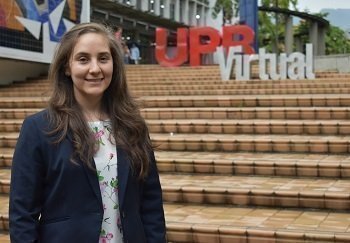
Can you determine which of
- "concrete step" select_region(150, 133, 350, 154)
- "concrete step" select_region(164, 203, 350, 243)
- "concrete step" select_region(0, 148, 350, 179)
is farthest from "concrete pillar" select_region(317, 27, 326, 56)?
"concrete step" select_region(164, 203, 350, 243)

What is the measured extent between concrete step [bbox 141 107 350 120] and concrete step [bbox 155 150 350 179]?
4.50 feet

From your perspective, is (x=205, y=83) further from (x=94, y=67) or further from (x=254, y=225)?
(x=94, y=67)

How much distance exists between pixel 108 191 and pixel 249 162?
365cm

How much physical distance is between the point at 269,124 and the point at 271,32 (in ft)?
81.7

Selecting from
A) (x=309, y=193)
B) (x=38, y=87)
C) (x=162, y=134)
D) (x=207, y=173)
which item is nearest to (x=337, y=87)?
(x=162, y=134)

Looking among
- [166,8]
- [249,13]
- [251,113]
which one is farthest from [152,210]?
[166,8]

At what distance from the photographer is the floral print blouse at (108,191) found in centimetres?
182

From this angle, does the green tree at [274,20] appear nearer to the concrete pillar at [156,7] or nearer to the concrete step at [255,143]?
the concrete pillar at [156,7]

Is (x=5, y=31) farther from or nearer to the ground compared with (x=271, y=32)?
nearer to the ground

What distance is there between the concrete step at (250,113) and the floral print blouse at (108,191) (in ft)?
18.2

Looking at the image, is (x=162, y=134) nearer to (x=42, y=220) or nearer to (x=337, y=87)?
(x=337, y=87)

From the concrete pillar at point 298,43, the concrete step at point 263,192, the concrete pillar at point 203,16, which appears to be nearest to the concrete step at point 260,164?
the concrete step at point 263,192

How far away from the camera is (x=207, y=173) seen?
5.48 metres

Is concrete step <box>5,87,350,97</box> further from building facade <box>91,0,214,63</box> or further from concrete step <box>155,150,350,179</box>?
building facade <box>91,0,214,63</box>
